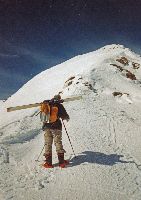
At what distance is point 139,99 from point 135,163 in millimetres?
7910

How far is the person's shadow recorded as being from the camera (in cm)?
1239

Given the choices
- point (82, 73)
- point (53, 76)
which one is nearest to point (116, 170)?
point (82, 73)

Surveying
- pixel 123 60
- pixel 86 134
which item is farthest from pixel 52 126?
pixel 123 60

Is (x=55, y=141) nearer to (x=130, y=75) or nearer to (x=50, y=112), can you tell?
(x=50, y=112)

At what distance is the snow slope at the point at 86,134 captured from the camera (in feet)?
34.6

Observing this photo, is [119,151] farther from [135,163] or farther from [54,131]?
[54,131]

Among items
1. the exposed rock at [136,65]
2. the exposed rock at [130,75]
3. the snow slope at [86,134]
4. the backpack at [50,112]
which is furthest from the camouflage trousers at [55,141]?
the exposed rock at [136,65]

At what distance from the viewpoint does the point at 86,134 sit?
1531 cm

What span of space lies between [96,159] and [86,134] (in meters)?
2.71

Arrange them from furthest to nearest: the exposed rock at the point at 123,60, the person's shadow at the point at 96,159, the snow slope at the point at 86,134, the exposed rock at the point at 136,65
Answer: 1. the exposed rock at the point at 123,60
2. the exposed rock at the point at 136,65
3. the person's shadow at the point at 96,159
4. the snow slope at the point at 86,134

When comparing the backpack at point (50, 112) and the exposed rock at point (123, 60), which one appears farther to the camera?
the exposed rock at point (123, 60)

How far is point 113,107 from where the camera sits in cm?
1936

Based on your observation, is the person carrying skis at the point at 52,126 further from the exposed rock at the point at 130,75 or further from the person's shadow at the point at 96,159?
the exposed rock at the point at 130,75

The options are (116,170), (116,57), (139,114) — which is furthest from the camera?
(116,57)
